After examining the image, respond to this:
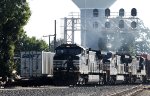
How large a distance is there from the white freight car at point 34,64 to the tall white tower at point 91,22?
72611mm

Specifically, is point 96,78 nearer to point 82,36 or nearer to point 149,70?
point 149,70

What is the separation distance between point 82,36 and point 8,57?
109074 millimetres

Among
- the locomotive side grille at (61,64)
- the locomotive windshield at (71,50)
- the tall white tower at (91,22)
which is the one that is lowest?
the locomotive side grille at (61,64)

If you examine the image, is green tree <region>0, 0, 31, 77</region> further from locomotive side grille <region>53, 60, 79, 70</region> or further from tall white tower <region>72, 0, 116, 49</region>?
tall white tower <region>72, 0, 116, 49</region>

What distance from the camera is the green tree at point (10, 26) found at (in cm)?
4469

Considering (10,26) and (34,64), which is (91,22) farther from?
(10,26)

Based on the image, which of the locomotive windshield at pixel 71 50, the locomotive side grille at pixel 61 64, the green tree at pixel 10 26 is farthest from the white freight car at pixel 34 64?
the locomotive windshield at pixel 71 50

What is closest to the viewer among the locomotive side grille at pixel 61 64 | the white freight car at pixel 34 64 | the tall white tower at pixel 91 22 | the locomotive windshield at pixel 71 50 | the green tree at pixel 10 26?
the locomotive side grille at pixel 61 64

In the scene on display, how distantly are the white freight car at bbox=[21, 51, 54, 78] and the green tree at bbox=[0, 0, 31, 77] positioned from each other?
2.19m

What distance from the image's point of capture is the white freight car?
47.8 m

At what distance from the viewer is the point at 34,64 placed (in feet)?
157

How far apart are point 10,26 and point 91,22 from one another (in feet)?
342

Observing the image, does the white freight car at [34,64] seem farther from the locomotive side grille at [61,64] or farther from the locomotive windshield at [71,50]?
the locomotive windshield at [71,50]

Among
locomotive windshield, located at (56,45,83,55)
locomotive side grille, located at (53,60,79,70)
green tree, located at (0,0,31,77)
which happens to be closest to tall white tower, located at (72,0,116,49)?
green tree, located at (0,0,31,77)
